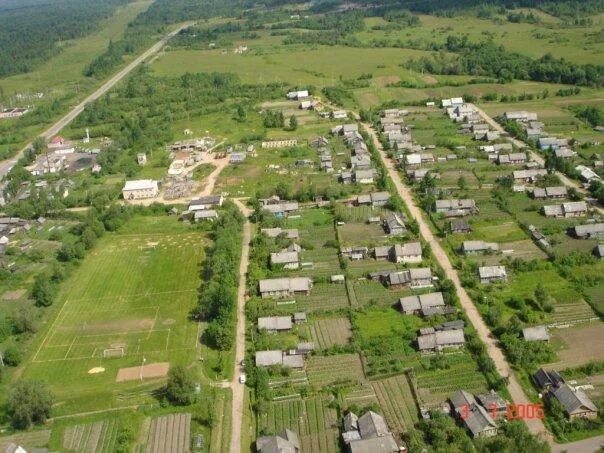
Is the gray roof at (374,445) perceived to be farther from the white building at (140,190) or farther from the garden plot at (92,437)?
the white building at (140,190)

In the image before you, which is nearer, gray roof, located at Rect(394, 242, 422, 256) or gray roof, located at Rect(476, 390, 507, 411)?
gray roof, located at Rect(476, 390, 507, 411)

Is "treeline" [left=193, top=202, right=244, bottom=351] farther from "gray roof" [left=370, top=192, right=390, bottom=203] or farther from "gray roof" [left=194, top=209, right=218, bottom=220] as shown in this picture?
"gray roof" [left=370, top=192, right=390, bottom=203]

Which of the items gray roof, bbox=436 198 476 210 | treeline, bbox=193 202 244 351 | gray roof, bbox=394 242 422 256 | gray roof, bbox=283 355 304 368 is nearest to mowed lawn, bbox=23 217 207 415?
treeline, bbox=193 202 244 351

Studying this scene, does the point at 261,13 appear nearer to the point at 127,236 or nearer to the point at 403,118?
the point at 403,118

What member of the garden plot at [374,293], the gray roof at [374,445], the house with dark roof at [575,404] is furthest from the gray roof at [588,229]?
the gray roof at [374,445]

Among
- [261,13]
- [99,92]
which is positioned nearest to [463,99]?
[99,92]

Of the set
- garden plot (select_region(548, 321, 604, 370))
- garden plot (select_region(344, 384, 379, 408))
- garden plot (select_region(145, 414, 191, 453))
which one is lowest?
garden plot (select_region(145, 414, 191, 453))

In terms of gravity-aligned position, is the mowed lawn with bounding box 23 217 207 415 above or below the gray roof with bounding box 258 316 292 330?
below
